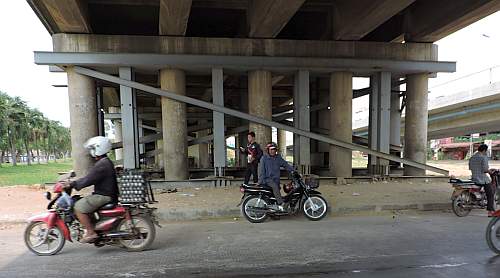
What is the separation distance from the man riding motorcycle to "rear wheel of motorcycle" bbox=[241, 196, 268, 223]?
2936 millimetres

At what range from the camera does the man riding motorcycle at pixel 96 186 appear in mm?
4926

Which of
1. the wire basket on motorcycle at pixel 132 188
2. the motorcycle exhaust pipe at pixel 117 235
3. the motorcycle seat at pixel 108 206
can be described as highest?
the wire basket on motorcycle at pixel 132 188

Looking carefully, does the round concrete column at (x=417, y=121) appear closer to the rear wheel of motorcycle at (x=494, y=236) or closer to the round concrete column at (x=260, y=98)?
the round concrete column at (x=260, y=98)

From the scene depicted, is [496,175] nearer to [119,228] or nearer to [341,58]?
[341,58]

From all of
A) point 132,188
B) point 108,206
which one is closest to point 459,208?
point 132,188

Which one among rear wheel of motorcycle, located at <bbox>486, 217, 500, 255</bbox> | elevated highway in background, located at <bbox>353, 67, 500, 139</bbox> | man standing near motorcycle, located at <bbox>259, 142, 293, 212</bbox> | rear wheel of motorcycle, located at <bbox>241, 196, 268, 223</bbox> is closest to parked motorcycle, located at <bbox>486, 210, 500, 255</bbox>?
rear wheel of motorcycle, located at <bbox>486, 217, 500, 255</bbox>

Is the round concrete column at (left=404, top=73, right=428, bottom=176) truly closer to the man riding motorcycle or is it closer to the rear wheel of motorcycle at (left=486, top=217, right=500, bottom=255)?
the rear wheel of motorcycle at (left=486, top=217, right=500, bottom=255)

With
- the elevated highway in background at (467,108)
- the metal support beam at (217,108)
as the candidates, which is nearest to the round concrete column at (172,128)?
the metal support beam at (217,108)

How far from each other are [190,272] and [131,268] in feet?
2.83

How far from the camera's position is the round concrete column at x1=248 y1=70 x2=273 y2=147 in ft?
39.1

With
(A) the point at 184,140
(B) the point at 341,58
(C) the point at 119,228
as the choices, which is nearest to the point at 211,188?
(A) the point at 184,140

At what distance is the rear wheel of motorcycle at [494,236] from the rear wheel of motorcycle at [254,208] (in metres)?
3.91

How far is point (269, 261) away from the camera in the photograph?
15.6ft

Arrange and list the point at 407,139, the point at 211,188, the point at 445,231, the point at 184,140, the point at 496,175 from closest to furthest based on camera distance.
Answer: the point at 445,231 < the point at 496,175 < the point at 211,188 < the point at 184,140 < the point at 407,139
